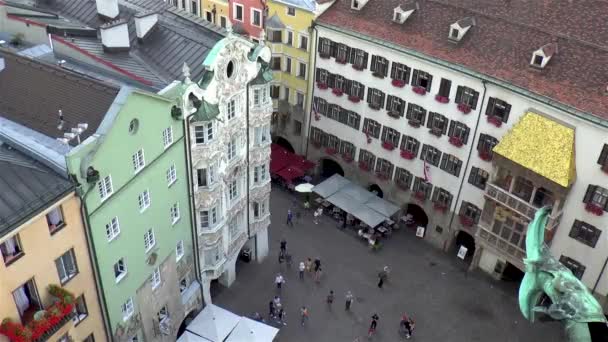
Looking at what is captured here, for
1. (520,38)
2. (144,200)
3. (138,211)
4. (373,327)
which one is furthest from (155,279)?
(520,38)

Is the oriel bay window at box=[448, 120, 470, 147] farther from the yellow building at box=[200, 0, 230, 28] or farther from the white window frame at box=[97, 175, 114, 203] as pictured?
the white window frame at box=[97, 175, 114, 203]

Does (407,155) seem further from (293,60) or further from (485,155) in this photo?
(293,60)

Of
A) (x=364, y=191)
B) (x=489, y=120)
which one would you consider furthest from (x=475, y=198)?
(x=364, y=191)

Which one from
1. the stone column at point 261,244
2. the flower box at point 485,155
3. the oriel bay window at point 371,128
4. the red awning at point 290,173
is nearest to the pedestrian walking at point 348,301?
the stone column at point 261,244

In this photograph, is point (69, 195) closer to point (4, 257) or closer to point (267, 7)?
point (4, 257)

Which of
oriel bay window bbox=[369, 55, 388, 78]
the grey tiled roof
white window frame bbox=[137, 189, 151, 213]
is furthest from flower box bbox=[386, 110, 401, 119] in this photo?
the grey tiled roof
